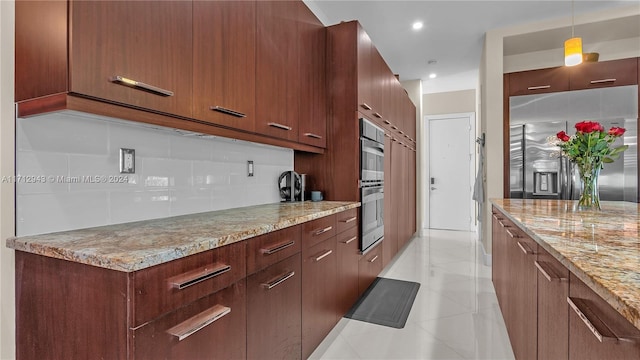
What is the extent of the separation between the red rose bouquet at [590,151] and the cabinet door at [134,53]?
2.13 meters

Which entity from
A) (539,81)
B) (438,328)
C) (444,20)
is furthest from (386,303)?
(539,81)

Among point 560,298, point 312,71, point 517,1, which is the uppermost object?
point 517,1

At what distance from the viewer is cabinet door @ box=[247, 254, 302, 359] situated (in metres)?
→ 1.28

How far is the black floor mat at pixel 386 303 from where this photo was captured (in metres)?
2.35

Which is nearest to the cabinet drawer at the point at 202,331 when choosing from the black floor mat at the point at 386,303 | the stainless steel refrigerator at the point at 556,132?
the black floor mat at the point at 386,303

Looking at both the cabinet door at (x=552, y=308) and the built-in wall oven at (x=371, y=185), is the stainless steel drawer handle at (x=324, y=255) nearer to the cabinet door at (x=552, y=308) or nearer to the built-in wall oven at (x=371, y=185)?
the built-in wall oven at (x=371, y=185)

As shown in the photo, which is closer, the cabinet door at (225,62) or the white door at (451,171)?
the cabinet door at (225,62)

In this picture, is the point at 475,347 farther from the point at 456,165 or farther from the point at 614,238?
the point at 456,165

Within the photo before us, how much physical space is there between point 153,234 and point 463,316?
2267mm

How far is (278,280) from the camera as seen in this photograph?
4.74 ft

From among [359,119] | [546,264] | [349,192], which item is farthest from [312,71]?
[546,264]

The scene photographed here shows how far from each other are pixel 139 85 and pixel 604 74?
15.3 feet

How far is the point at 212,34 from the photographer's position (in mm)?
1481

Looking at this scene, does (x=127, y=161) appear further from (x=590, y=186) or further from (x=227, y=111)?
(x=590, y=186)
